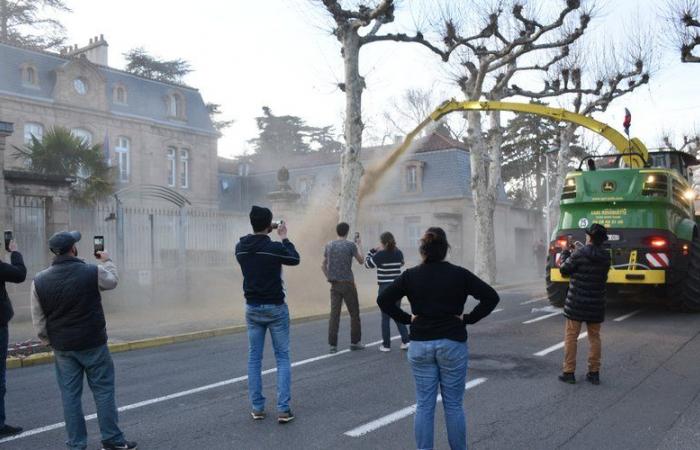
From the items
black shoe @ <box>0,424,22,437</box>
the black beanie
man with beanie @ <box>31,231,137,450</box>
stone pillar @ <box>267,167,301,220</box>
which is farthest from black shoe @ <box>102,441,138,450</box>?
stone pillar @ <box>267,167,301,220</box>

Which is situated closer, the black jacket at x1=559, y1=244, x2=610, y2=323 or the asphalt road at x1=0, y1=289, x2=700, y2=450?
the asphalt road at x1=0, y1=289, x2=700, y2=450

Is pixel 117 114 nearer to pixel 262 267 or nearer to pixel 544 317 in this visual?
pixel 544 317

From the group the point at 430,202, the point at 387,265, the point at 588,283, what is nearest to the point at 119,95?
the point at 430,202

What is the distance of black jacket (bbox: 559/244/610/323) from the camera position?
6.89m

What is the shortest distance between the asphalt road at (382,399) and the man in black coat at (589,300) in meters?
0.25

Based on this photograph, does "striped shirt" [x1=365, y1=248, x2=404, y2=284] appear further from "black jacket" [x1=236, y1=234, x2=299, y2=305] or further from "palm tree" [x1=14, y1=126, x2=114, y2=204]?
"palm tree" [x1=14, y1=126, x2=114, y2=204]

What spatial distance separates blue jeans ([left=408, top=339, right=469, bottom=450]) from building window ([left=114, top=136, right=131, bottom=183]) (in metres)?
31.8

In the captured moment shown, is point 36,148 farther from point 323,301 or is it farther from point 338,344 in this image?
point 338,344

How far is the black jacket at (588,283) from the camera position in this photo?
689cm

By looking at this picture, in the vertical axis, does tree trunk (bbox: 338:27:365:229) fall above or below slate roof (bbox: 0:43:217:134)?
below

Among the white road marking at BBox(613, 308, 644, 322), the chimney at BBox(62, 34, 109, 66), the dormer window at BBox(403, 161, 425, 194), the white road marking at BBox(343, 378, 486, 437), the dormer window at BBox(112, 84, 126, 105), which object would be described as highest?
the chimney at BBox(62, 34, 109, 66)

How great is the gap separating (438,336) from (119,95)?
108 ft

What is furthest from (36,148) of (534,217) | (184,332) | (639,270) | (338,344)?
(534,217)

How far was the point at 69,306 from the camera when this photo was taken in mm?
4758
